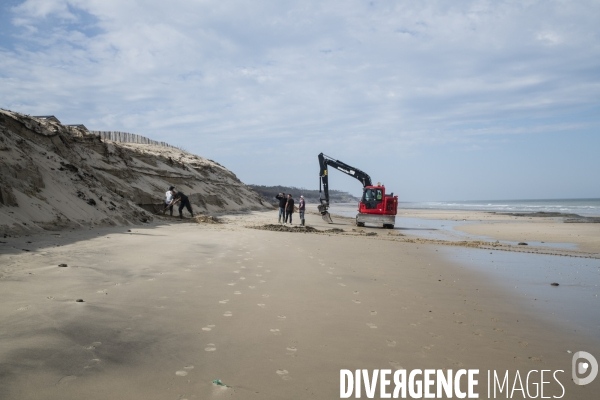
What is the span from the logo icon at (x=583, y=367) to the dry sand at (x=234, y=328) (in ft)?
0.24

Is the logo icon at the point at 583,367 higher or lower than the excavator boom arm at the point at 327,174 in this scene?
lower

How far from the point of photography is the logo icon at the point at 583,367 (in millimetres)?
3693

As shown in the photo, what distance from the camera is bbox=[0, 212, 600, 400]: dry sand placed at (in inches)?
128

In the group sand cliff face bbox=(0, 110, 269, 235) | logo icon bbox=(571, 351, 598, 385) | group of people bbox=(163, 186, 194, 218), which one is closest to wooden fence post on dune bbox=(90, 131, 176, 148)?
sand cliff face bbox=(0, 110, 269, 235)

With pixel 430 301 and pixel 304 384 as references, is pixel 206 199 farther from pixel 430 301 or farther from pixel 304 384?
pixel 304 384

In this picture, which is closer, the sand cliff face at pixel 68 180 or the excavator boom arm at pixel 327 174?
the sand cliff face at pixel 68 180

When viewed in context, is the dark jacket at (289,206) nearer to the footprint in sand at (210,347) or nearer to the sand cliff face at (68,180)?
the sand cliff face at (68,180)

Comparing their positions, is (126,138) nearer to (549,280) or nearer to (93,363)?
(549,280)

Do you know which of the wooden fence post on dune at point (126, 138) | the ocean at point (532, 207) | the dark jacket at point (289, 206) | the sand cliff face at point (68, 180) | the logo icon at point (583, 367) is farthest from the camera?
the ocean at point (532, 207)

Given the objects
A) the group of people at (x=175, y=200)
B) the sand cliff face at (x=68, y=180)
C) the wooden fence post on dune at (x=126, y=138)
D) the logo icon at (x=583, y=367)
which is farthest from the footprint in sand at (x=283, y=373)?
the wooden fence post on dune at (x=126, y=138)

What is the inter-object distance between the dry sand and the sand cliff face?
4.11 meters

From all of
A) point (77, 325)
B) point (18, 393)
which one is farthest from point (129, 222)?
point (18, 393)

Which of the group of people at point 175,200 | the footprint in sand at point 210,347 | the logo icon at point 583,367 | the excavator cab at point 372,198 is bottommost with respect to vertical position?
the footprint in sand at point 210,347

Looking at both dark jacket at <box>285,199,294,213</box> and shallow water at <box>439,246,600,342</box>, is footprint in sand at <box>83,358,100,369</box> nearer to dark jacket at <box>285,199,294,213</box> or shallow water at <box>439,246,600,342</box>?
shallow water at <box>439,246,600,342</box>
